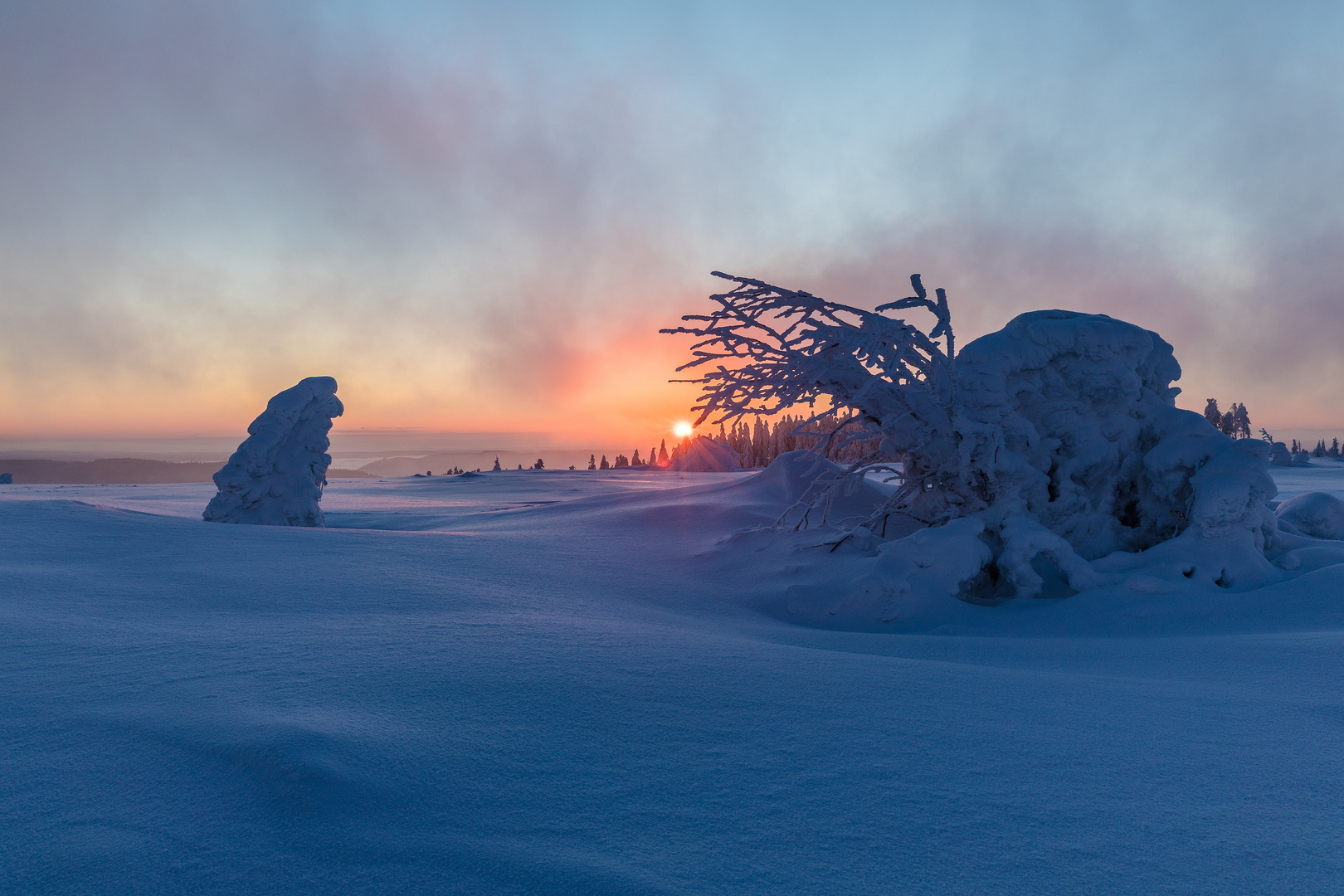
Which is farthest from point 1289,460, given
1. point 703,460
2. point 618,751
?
point 618,751

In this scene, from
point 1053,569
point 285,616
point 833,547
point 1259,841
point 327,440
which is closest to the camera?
point 1259,841

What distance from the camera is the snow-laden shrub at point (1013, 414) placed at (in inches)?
199

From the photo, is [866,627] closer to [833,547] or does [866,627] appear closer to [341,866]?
[833,547]

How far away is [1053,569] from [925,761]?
3.76 m

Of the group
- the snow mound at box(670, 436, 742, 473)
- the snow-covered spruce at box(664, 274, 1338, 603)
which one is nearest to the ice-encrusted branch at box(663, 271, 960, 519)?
the snow-covered spruce at box(664, 274, 1338, 603)

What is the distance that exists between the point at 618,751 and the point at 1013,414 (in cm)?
490

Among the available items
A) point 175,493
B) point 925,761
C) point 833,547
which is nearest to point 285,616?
point 925,761

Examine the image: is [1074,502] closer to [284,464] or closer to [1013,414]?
[1013,414]

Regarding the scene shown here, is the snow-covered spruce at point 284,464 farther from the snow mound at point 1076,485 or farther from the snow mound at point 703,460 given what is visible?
the snow mound at point 703,460

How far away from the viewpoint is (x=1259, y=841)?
1.37 meters

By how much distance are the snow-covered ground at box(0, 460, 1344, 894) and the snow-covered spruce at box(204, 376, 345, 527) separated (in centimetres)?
518

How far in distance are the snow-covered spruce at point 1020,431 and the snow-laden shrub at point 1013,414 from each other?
12mm

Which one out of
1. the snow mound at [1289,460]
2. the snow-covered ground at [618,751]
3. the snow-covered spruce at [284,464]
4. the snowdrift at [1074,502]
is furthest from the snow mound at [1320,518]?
the snow mound at [1289,460]

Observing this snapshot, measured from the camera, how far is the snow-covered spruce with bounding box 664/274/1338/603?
473cm
